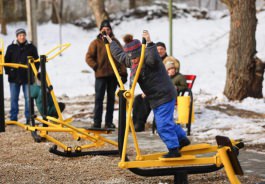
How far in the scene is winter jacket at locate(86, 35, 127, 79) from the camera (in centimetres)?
1023

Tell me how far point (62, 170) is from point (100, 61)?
3.99 meters

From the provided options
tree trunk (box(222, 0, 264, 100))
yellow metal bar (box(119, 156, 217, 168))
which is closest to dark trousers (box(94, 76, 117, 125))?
tree trunk (box(222, 0, 264, 100))

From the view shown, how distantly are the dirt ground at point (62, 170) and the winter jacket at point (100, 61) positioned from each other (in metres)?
2.24

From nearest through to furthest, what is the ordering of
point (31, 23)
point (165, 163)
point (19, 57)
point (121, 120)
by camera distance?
1. point (121, 120)
2. point (165, 163)
3. point (19, 57)
4. point (31, 23)

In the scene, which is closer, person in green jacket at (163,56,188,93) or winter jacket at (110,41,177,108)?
winter jacket at (110,41,177,108)

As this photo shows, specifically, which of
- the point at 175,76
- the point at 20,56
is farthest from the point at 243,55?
the point at 20,56

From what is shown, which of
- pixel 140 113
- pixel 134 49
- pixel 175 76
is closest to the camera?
pixel 134 49

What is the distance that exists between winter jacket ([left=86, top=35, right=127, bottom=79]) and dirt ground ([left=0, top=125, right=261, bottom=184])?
2244mm

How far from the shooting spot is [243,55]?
13203 millimetres

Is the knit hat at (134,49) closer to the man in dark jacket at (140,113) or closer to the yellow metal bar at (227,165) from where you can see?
the yellow metal bar at (227,165)

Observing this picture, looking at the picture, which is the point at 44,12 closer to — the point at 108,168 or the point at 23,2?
the point at 23,2

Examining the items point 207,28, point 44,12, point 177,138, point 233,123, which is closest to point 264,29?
point 207,28

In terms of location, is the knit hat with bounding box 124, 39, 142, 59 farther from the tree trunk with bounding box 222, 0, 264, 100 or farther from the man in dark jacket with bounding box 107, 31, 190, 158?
the tree trunk with bounding box 222, 0, 264, 100

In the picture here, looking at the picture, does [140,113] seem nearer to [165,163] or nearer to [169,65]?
[169,65]
